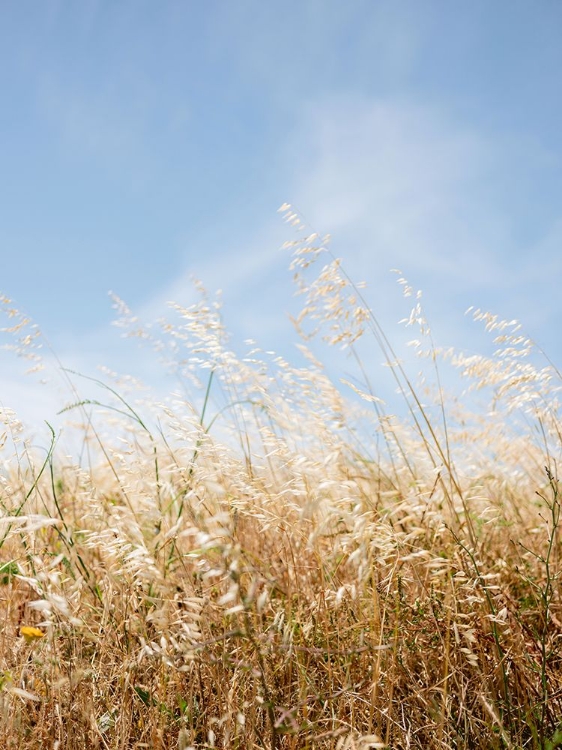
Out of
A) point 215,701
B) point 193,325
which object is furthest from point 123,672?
point 193,325

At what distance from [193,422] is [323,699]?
857mm

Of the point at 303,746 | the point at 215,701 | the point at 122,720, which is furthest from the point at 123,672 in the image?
the point at 303,746

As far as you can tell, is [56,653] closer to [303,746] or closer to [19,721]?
[19,721]

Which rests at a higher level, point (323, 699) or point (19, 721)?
point (19, 721)

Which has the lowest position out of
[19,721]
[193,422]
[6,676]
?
[19,721]

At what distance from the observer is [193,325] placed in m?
2.76

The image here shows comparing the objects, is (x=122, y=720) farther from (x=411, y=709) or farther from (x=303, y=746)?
(x=411, y=709)

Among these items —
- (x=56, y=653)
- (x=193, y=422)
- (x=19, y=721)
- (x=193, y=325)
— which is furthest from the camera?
(x=193, y=325)

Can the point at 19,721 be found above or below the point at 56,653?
below

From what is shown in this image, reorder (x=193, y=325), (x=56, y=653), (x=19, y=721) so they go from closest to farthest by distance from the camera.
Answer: (x=19, y=721) < (x=56, y=653) < (x=193, y=325)

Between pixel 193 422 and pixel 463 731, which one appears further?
pixel 193 422

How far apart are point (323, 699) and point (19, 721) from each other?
2.52ft

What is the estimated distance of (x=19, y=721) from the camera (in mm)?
1522

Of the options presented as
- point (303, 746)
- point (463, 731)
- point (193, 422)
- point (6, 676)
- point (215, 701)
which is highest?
point (193, 422)
